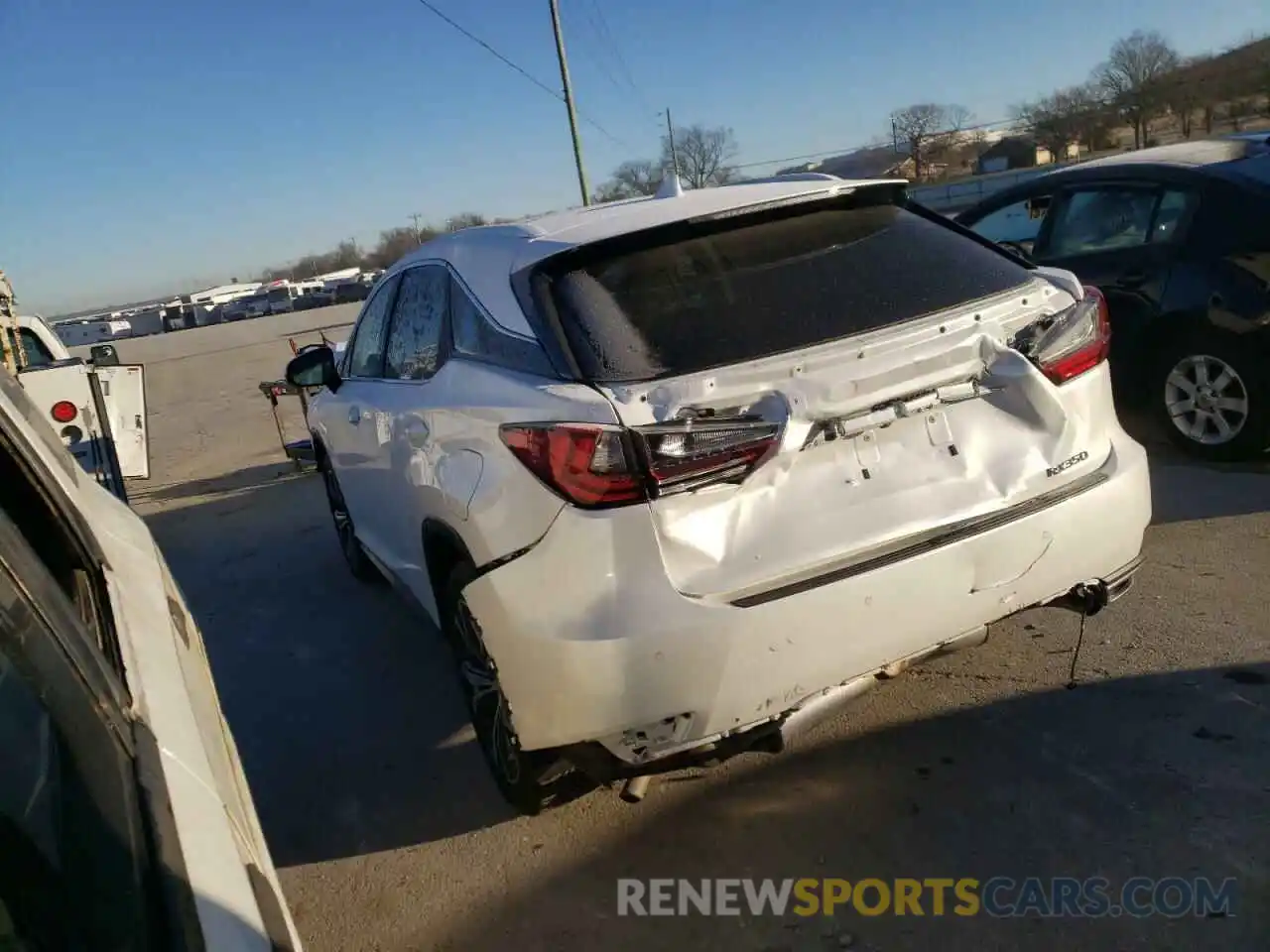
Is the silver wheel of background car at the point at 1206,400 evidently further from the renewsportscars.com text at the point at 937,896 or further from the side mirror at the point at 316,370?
the side mirror at the point at 316,370

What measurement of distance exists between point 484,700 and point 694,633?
100cm

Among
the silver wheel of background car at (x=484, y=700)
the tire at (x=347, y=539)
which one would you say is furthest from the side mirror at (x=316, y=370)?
the silver wheel of background car at (x=484, y=700)

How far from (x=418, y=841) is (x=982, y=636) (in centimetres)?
182

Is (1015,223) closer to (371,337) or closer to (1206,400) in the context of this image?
(1206,400)

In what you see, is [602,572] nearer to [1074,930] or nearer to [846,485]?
[846,485]

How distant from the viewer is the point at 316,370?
491 centimetres

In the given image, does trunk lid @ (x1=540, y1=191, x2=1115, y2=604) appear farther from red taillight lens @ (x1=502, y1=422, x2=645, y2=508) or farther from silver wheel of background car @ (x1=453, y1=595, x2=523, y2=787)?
silver wheel of background car @ (x1=453, y1=595, x2=523, y2=787)

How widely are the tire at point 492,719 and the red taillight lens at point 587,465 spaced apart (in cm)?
53

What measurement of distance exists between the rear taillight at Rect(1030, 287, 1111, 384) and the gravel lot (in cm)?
115

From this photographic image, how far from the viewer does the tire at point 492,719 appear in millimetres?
2838

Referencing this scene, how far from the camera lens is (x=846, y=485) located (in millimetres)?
2592

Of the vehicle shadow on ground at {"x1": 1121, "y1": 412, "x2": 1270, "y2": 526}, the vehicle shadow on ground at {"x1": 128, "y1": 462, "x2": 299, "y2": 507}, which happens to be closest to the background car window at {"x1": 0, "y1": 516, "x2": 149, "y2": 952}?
the vehicle shadow on ground at {"x1": 1121, "y1": 412, "x2": 1270, "y2": 526}

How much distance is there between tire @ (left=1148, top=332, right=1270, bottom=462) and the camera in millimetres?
5297

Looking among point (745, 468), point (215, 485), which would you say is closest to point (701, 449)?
point (745, 468)
